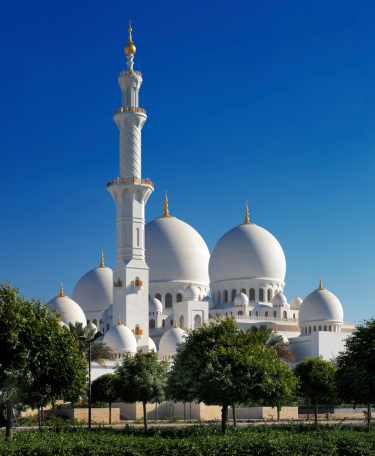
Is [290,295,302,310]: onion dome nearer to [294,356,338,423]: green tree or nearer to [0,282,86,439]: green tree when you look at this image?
[294,356,338,423]: green tree

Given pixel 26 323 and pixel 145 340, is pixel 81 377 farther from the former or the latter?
pixel 145 340

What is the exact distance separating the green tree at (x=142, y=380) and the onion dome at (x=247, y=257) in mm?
42144

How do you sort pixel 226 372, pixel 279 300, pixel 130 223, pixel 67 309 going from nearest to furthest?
pixel 226 372
pixel 130 223
pixel 67 309
pixel 279 300

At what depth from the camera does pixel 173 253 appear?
3002 inches

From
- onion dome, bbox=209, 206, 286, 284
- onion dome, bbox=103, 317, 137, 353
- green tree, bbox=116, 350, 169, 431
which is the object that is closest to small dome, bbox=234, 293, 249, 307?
onion dome, bbox=209, 206, 286, 284

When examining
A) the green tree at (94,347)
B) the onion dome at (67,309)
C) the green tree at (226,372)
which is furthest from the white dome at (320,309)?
the green tree at (226,372)

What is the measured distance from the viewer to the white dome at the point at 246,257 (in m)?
76.1

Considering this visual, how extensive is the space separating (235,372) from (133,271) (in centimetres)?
3635

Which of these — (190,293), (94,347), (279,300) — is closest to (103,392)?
(94,347)

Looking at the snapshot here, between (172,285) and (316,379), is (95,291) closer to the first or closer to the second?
(172,285)

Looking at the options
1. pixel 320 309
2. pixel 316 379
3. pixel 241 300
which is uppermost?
pixel 241 300

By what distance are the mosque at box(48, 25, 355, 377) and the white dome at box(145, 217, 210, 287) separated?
0.10 metres

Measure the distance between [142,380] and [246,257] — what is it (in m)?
43.8

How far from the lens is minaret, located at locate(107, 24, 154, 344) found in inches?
2402
